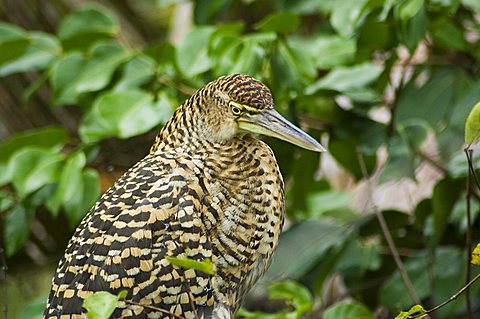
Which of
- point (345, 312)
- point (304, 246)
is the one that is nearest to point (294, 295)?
point (345, 312)

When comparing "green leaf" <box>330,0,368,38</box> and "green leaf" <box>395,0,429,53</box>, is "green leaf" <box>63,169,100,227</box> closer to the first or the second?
"green leaf" <box>330,0,368,38</box>

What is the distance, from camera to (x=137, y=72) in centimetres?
386

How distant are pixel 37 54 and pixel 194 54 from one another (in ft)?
2.37

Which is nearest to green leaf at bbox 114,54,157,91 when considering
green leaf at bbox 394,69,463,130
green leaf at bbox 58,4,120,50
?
green leaf at bbox 58,4,120,50

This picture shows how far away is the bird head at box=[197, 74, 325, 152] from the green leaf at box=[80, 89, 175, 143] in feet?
2.27

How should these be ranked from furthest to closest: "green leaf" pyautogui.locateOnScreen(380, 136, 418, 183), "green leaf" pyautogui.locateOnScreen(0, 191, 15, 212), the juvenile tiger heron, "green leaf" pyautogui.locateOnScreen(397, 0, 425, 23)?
1. "green leaf" pyautogui.locateOnScreen(0, 191, 15, 212)
2. "green leaf" pyautogui.locateOnScreen(380, 136, 418, 183)
3. "green leaf" pyautogui.locateOnScreen(397, 0, 425, 23)
4. the juvenile tiger heron

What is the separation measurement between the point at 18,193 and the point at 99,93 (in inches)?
22.2

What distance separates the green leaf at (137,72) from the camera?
3854 mm

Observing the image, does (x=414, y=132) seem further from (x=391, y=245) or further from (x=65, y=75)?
(x=65, y=75)

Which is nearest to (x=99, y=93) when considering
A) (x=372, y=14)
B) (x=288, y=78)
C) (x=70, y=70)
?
(x=70, y=70)

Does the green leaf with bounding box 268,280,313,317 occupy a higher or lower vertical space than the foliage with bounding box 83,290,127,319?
lower

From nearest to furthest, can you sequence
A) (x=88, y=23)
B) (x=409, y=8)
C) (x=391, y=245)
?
(x=409, y=8) → (x=391, y=245) → (x=88, y=23)

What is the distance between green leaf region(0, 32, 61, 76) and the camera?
161 inches

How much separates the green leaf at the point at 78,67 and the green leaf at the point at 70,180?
351 mm
